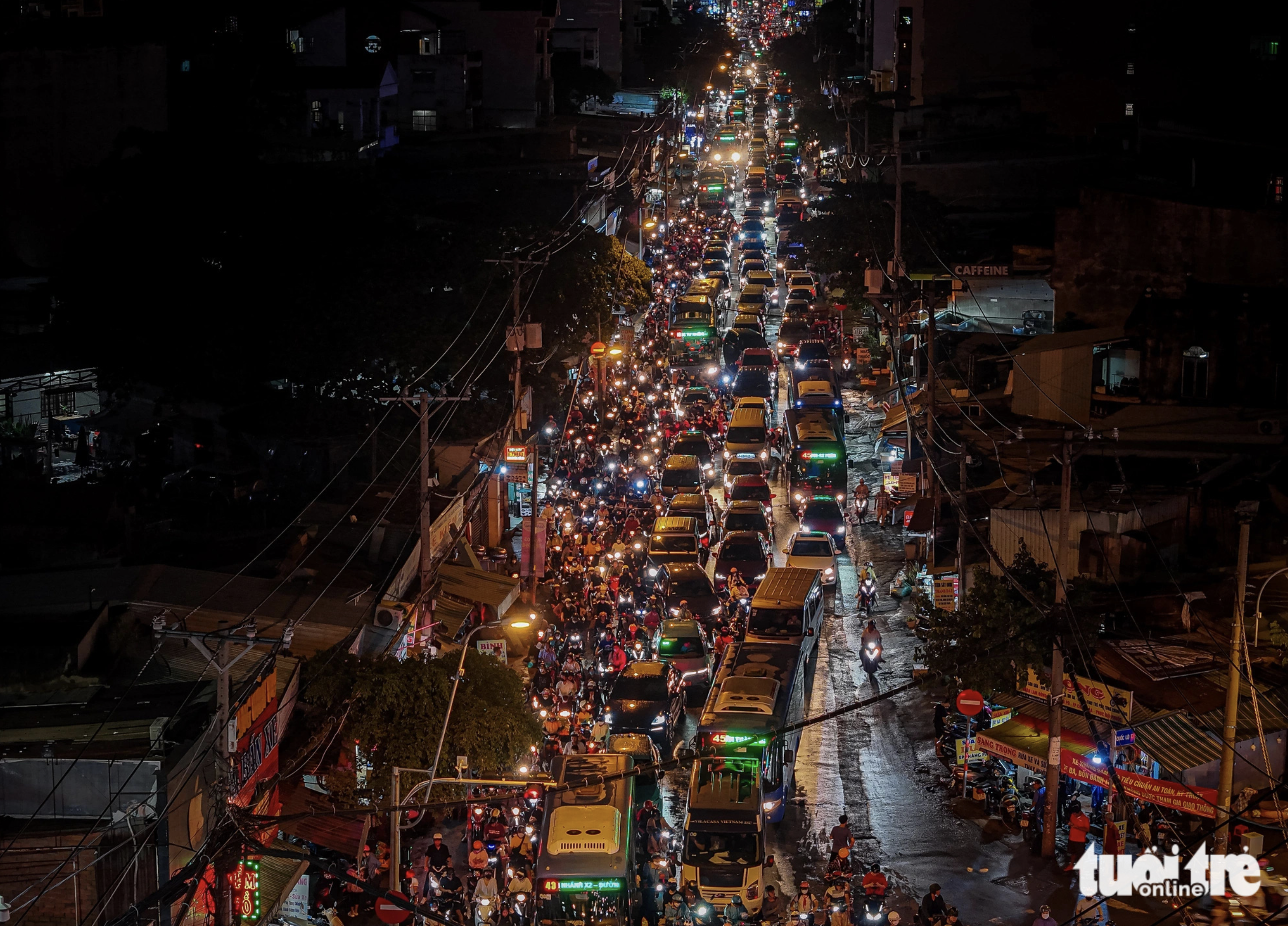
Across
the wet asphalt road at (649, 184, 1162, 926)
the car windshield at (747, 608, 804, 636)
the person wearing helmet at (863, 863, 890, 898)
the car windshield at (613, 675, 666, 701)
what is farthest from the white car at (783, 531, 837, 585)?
the person wearing helmet at (863, 863, 890, 898)

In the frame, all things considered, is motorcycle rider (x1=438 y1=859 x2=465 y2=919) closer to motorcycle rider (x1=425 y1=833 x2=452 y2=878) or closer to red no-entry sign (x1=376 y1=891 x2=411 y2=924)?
motorcycle rider (x1=425 y1=833 x2=452 y2=878)

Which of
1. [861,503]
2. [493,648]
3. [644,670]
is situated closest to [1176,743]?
[644,670]

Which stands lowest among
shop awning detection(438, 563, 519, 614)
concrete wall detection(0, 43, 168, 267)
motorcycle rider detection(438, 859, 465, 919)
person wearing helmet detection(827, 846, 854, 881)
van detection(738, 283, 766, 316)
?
motorcycle rider detection(438, 859, 465, 919)

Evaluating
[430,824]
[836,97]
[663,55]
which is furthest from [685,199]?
[430,824]

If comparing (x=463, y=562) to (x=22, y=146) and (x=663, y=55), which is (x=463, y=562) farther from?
(x=663, y=55)

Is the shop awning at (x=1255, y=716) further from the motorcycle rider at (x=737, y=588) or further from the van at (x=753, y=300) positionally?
the van at (x=753, y=300)

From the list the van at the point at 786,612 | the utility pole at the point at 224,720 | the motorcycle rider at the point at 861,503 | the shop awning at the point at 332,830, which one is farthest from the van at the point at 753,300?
the utility pole at the point at 224,720

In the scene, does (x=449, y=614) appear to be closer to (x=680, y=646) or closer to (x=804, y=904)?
(x=680, y=646)

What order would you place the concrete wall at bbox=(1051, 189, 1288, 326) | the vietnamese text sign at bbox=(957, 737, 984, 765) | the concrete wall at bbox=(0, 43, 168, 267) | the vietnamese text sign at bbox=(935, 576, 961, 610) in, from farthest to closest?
the concrete wall at bbox=(0, 43, 168, 267) → the concrete wall at bbox=(1051, 189, 1288, 326) → the vietnamese text sign at bbox=(935, 576, 961, 610) → the vietnamese text sign at bbox=(957, 737, 984, 765)

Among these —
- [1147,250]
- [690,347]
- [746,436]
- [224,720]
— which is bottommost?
[746,436]
